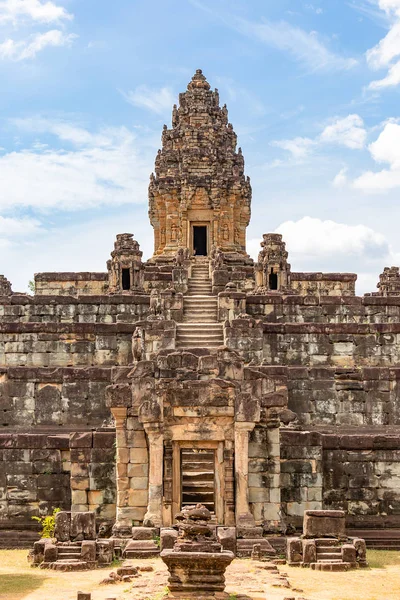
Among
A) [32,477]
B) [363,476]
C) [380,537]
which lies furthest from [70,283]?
[380,537]

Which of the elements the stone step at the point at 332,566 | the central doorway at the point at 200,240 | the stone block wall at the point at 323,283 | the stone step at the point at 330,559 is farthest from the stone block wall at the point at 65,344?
the stone block wall at the point at 323,283

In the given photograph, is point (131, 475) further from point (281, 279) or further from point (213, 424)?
point (281, 279)

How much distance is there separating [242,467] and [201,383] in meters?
1.74

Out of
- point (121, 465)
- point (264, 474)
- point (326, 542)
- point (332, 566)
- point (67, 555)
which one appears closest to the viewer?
point (332, 566)

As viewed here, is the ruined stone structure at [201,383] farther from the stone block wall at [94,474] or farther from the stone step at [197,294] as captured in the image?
the stone step at [197,294]

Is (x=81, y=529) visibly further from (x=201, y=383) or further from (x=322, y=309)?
(x=322, y=309)

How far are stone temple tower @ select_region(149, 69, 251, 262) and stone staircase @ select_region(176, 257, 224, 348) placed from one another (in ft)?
22.1

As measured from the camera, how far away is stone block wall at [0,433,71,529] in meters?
20.9

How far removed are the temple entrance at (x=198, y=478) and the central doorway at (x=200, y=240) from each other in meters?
18.3

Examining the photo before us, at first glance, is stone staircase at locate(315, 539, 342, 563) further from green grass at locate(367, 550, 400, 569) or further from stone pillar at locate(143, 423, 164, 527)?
stone pillar at locate(143, 423, 164, 527)

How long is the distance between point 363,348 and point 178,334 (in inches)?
228

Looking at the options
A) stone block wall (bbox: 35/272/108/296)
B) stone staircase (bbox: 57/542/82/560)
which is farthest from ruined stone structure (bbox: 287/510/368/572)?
stone block wall (bbox: 35/272/108/296)

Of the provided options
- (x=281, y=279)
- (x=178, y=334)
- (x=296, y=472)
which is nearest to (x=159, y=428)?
(x=296, y=472)

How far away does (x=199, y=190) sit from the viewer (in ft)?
130
